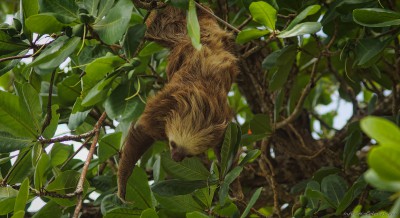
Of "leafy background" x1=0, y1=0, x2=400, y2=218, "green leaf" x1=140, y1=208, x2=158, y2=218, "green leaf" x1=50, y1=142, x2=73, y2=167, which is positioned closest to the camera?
"leafy background" x1=0, y1=0, x2=400, y2=218

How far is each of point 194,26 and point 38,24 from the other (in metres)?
0.41

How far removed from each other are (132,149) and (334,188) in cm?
78

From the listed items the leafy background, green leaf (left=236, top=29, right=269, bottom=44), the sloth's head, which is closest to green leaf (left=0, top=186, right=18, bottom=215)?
the leafy background

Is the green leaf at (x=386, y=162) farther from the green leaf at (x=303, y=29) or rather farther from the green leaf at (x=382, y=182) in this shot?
the green leaf at (x=303, y=29)

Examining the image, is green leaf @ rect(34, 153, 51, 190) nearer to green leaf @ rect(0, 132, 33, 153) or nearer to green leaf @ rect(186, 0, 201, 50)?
green leaf @ rect(0, 132, 33, 153)

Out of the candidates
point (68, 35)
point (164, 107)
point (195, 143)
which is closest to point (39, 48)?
point (68, 35)

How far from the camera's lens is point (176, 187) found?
6.30ft

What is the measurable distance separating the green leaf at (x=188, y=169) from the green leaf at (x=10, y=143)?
0.50 meters

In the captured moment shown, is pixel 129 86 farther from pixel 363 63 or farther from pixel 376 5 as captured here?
pixel 376 5

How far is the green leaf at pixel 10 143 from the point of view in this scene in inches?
72.2

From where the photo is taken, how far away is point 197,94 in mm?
2131

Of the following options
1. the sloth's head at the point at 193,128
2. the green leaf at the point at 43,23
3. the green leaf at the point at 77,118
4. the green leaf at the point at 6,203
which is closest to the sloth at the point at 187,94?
the sloth's head at the point at 193,128

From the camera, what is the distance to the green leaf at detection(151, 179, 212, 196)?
1909 mm

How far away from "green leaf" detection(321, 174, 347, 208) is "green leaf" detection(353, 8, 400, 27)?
64 cm
